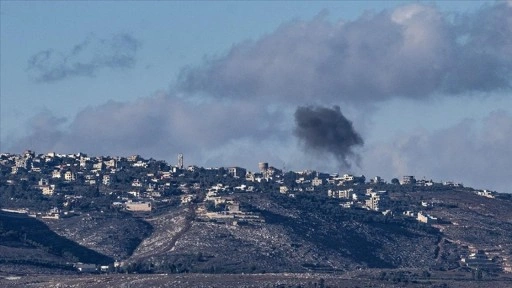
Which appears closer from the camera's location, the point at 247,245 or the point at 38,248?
the point at 247,245

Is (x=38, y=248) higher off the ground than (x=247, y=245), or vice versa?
(x=247, y=245)

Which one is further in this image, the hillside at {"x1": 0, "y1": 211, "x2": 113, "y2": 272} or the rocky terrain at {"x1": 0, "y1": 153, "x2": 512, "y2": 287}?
the hillside at {"x1": 0, "y1": 211, "x2": 113, "y2": 272}

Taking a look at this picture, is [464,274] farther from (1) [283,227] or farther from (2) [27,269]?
(2) [27,269]

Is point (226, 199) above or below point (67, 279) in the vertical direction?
above

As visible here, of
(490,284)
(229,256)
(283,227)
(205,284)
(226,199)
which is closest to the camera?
(205,284)

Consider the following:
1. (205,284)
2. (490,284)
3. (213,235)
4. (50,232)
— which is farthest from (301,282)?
(50,232)

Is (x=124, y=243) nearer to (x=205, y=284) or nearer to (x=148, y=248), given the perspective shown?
(x=148, y=248)

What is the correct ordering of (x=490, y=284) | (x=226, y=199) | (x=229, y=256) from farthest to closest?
(x=226, y=199), (x=229, y=256), (x=490, y=284)

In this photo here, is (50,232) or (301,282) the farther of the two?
(50,232)

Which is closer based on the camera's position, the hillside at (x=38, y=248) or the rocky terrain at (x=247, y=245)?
the rocky terrain at (x=247, y=245)
